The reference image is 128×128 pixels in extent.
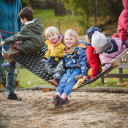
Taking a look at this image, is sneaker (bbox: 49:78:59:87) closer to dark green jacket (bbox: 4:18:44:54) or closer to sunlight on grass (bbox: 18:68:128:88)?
dark green jacket (bbox: 4:18:44:54)

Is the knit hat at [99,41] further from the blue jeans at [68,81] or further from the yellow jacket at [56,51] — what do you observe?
the yellow jacket at [56,51]

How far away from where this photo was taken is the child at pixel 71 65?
3.72 metres

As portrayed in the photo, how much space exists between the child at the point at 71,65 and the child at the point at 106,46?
1.26ft

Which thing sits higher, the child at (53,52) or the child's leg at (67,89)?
the child at (53,52)

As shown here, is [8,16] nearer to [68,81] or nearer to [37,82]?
[68,81]

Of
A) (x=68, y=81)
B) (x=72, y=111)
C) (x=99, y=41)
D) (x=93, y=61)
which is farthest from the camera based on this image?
(x=72, y=111)

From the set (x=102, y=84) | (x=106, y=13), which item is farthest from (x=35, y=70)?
(x=106, y=13)

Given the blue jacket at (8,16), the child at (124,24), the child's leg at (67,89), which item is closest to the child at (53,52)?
the child's leg at (67,89)

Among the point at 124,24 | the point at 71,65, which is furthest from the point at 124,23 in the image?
the point at 71,65

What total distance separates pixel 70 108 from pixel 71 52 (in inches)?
37.0

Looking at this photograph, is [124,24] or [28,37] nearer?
[124,24]

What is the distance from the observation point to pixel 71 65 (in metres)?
3.92

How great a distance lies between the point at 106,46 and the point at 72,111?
1279 mm

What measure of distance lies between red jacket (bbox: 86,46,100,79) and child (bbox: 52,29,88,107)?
0.38ft
